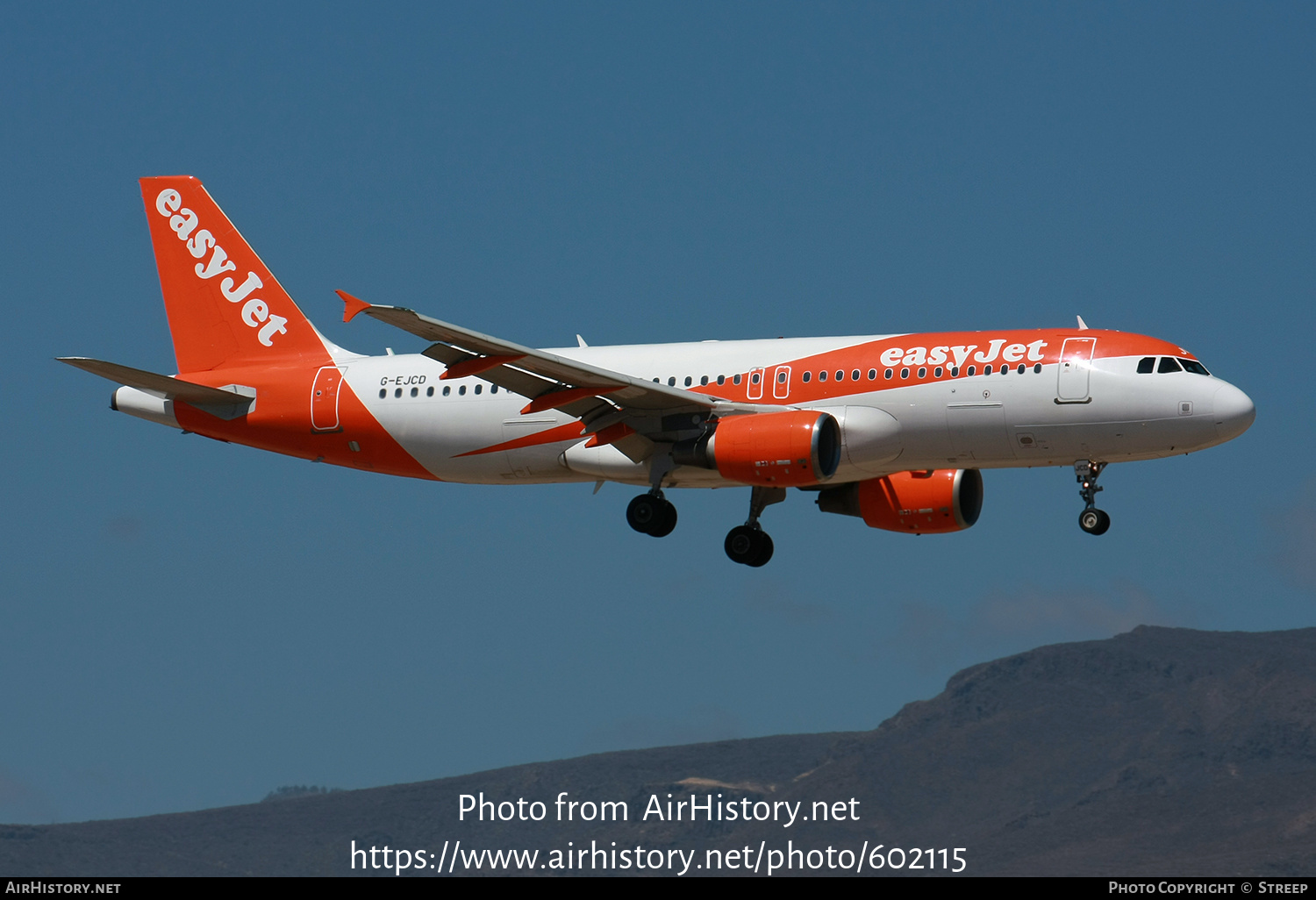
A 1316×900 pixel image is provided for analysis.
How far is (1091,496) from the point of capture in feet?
145

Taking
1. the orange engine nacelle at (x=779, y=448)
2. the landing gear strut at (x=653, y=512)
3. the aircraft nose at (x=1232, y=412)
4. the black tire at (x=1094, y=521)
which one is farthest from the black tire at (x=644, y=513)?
the aircraft nose at (x=1232, y=412)

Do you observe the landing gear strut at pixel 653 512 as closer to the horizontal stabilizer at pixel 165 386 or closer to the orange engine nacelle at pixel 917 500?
the orange engine nacelle at pixel 917 500

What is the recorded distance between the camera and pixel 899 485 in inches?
1961

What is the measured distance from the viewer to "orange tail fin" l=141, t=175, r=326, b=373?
52.6 meters

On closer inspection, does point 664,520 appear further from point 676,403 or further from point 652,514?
point 676,403

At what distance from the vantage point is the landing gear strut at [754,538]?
49.4 metres

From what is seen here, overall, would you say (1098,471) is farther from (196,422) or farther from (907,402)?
(196,422)

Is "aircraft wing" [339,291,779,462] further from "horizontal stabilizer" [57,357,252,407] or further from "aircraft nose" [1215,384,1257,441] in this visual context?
"aircraft nose" [1215,384,1257,441]

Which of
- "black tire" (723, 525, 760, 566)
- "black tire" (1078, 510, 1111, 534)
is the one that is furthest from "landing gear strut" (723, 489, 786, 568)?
"black tire" (1078, 510, 1111, 534)
